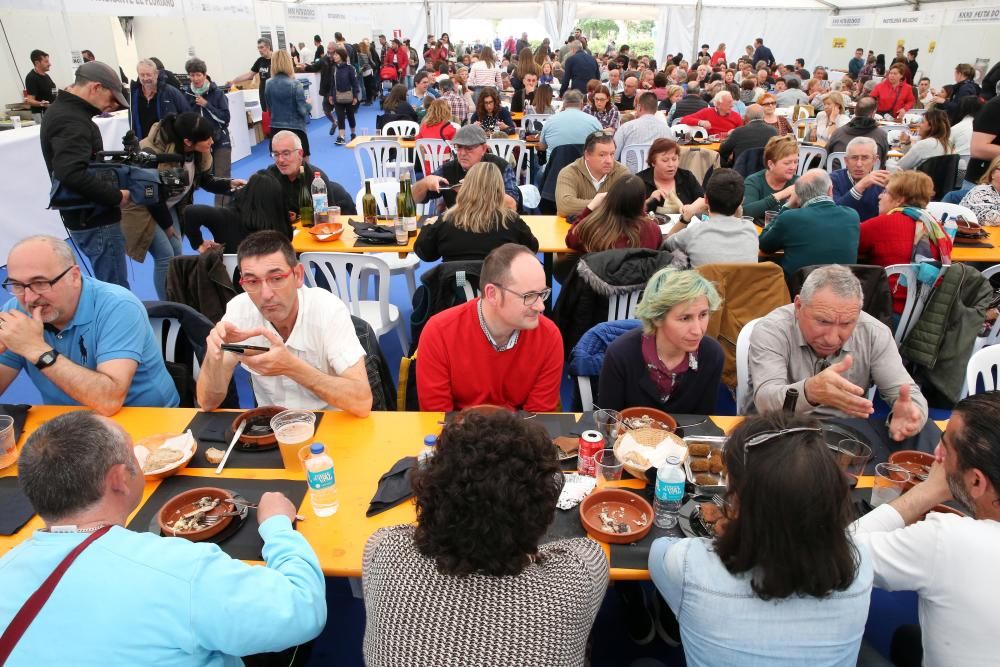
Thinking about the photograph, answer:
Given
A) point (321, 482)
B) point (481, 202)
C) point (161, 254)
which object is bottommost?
point (161, 254)

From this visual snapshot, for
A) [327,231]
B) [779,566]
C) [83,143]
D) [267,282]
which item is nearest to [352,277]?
[327,231]

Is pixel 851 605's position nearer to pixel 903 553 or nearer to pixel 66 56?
pixel 903 553

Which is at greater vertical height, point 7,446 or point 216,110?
point 216,110

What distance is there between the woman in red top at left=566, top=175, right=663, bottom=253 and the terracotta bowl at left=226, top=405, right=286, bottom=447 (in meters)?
2.31

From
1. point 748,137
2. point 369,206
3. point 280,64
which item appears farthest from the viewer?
point 280,64

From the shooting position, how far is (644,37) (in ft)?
88.8

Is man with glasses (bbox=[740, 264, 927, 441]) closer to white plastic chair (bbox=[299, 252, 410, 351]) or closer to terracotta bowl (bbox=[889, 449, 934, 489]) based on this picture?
terracotta bowl (bbox=[889, 449, 934, 489])

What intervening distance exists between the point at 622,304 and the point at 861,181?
2.53 meters

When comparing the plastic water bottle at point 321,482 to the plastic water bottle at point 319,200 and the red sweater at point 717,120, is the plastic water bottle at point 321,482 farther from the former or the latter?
the red sweater at point 717,120

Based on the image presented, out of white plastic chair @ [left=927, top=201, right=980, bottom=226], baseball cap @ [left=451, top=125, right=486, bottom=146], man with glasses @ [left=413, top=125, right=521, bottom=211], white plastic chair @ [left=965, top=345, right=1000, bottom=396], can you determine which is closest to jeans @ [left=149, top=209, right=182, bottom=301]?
man with glasses @ [left=413, top=125, right=521, bottom=211]

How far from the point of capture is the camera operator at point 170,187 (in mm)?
4602

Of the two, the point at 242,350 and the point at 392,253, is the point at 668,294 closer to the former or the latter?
the point at 242,350

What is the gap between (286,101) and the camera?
843cm

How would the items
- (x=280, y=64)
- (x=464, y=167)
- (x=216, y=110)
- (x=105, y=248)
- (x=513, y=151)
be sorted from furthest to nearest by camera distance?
(x=280, y=64)
(x=216, y=110)
(x=513, y=151)
(x=464, y=167)
(x=105, y=248)
